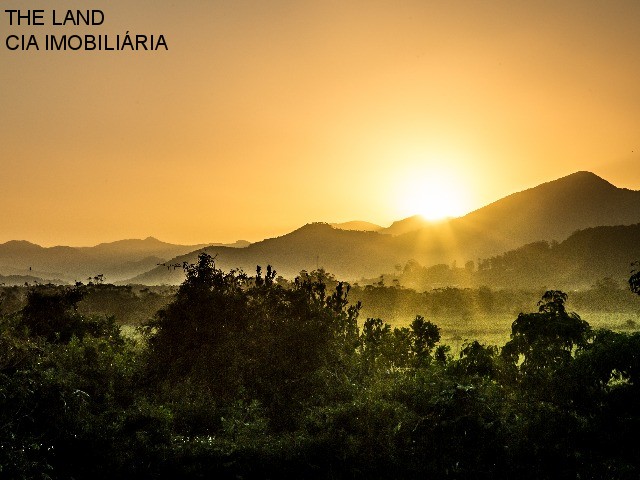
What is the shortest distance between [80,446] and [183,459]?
2.32 meters

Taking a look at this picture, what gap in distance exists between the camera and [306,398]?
1466 centimetres

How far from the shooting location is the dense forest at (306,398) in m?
11.1

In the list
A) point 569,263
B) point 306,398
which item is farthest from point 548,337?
point 569,263

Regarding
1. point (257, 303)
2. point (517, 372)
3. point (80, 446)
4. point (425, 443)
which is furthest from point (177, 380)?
point (517, 372)

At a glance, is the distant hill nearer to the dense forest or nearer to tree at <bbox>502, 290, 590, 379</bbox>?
tree at <bbox>502, 290, 590, 379</bbox>

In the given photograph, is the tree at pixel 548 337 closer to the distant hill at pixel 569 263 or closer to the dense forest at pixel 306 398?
the dense forest at pixel 306 398

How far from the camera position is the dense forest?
11094 mm

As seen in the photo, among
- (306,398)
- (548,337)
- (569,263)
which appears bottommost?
(306,398)

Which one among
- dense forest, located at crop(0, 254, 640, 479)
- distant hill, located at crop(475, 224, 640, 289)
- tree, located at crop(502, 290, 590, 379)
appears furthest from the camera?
distant hill, located at crop(475, 224, 640, 289)

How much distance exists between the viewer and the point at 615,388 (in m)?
11.5

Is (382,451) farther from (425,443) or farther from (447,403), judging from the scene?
(447,403)

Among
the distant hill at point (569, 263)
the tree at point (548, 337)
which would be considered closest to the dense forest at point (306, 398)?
the tree at point (548, 337)

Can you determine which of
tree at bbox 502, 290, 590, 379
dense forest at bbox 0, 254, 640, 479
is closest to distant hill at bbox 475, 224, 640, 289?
tree at bbox 502, 290, 590, 379

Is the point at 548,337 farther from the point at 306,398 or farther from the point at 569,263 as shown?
the point at 569,263
